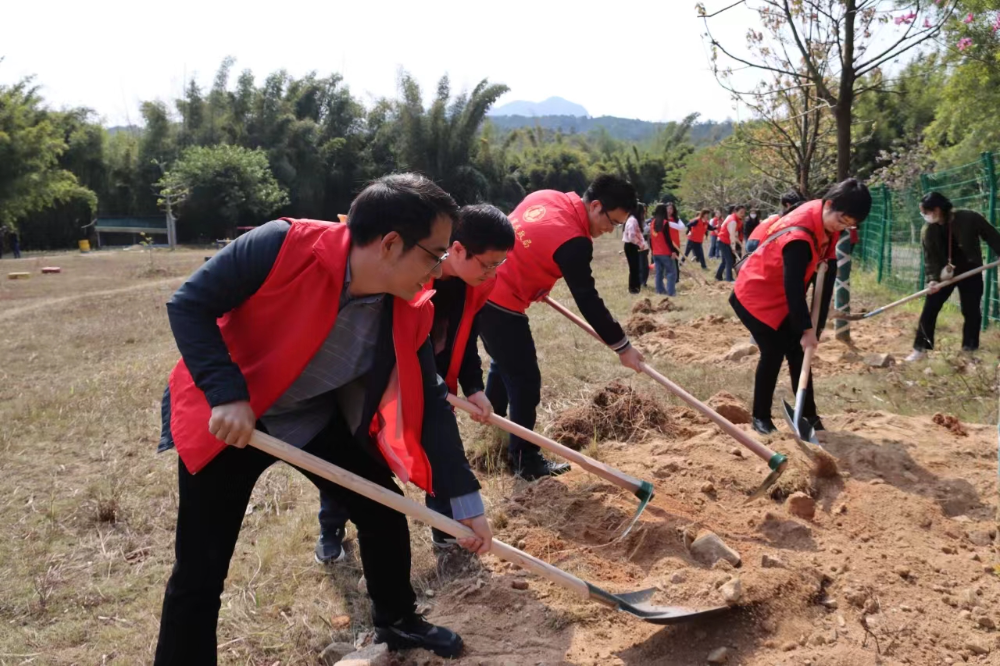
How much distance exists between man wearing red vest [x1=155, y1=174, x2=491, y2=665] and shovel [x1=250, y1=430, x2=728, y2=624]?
0.07 m

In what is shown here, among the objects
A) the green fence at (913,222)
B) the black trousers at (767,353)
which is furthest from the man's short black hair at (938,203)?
the black trousers at (767,353)

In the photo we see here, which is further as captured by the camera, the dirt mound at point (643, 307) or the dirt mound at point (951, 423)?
the dirt mound at point (643, 307)

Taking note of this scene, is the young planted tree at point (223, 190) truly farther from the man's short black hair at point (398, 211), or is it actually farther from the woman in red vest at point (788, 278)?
the man's short black hair at point (398, 211)

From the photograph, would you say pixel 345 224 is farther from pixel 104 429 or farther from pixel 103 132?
pixel 103 132

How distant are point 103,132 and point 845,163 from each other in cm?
4277

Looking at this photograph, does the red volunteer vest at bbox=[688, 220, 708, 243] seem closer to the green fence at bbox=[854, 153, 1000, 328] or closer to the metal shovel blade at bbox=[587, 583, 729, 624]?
the green fence at bbox=[854, 153, 1000, 328]

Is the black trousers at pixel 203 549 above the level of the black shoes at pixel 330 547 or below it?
above

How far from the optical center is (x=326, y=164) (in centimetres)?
4231

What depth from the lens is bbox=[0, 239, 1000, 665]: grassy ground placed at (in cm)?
291

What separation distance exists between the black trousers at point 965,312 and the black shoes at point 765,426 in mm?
2974

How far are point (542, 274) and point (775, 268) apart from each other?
1399mm

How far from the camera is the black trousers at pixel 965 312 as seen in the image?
6.60 m

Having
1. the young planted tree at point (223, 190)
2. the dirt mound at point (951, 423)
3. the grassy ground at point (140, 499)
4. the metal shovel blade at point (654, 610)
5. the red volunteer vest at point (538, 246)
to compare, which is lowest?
Result: the grassy ground at point (140, 499)

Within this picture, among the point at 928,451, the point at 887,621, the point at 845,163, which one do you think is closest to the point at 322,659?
the point at 887,621
